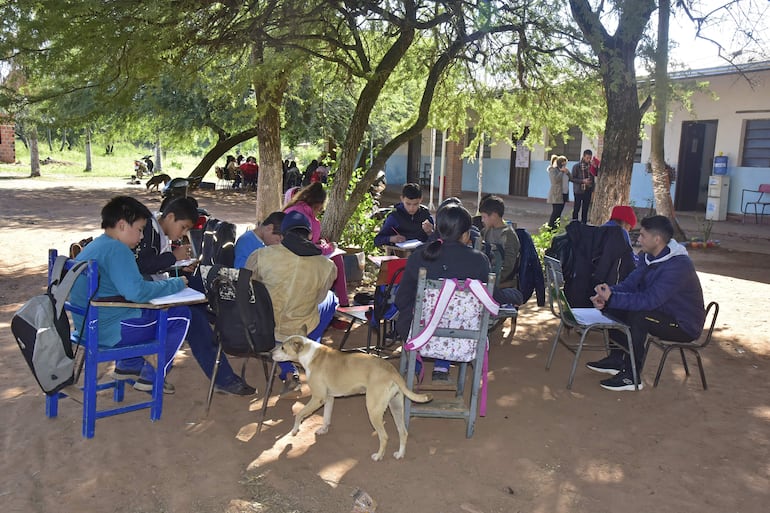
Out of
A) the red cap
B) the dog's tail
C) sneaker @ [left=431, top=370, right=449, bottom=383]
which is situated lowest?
sneaker @ [left=431, top=370, right=449, bottom=383]

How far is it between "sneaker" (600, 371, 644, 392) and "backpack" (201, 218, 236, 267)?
10.3ft

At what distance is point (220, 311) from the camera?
14.2 feet

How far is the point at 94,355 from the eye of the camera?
391 centimetres

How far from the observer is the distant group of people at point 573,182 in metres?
14.1

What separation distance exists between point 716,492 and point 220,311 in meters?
3.15

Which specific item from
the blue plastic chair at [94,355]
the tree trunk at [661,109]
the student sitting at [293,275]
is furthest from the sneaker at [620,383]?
the tree trunk at [661,109]

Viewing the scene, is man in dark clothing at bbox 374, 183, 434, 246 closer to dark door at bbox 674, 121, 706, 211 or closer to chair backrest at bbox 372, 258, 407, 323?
chair backrest at bbox 372, 258, 407, 323

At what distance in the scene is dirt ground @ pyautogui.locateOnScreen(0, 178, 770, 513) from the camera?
348cm

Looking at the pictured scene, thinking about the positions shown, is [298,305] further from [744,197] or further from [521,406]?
[744,197]

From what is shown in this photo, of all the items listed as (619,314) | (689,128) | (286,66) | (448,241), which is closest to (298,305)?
(448,241)

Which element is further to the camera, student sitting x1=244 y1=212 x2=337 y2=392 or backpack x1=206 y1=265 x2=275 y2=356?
student sitting x1=244 y1=212 x2=337 y2=392

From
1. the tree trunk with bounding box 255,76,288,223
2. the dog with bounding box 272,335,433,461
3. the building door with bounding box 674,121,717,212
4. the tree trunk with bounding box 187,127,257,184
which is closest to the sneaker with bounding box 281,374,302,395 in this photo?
the dog with bounding box 272,335,433,461

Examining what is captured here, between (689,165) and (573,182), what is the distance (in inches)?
223

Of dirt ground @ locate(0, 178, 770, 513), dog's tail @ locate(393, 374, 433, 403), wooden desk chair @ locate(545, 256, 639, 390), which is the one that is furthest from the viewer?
wooden desk chair @ locate(545, 256, 639, 390)
